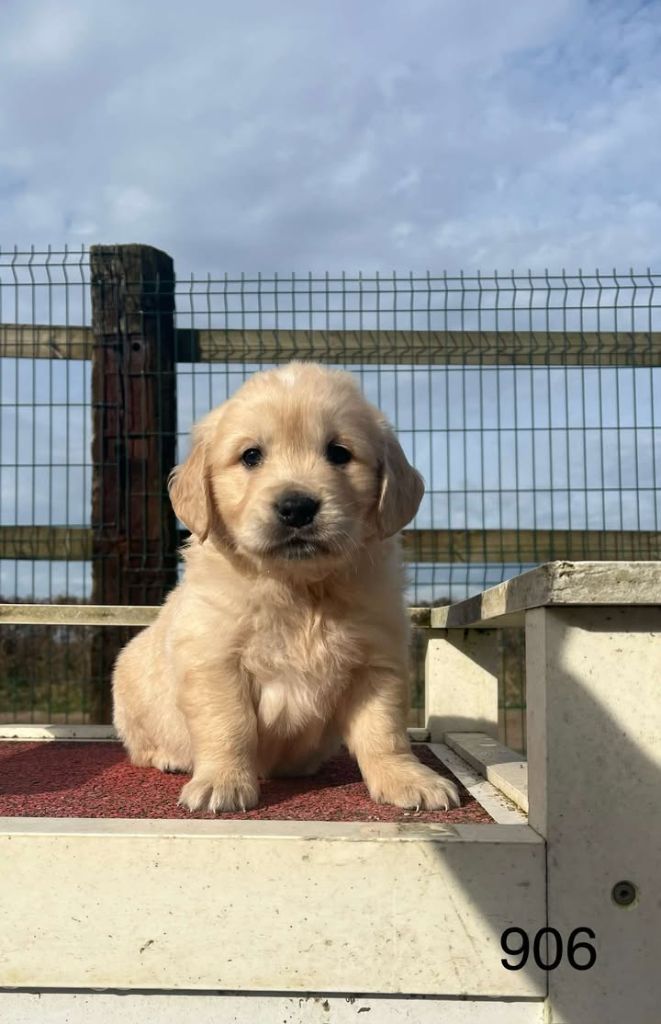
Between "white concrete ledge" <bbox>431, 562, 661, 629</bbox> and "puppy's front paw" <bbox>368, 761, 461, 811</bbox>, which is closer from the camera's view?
"white concrete ledge" <bbox>431, 562, 661, 629</bbox>

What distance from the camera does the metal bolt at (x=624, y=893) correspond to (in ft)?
6.52

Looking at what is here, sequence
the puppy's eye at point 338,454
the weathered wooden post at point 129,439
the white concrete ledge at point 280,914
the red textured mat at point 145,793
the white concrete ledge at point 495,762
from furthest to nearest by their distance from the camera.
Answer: the weathered wooden post at point 129,439 < the puppy's eye at point 338,454 < the white concrete ledge at point 495,762 < the red textured mat at point 145,793 < the white concrete ledge at point 280,914

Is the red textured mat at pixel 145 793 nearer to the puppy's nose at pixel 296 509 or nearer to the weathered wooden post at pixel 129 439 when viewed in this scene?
the puppy's nose at pixel 296 509

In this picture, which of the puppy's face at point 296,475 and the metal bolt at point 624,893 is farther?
the puppy's face at point 296,475

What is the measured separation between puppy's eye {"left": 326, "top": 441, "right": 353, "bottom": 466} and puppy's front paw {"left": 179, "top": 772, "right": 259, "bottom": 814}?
1.01 meters

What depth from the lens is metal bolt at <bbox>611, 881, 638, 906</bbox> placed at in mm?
1986

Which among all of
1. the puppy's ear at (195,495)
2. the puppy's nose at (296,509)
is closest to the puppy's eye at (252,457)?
the puppy's ear at (195,495)

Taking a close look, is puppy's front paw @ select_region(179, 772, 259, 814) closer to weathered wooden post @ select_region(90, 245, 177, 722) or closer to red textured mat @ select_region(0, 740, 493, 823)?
red textured mat @ select_region(0, 740, 493, 823)

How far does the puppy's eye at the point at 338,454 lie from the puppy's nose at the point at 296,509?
0.31 meters

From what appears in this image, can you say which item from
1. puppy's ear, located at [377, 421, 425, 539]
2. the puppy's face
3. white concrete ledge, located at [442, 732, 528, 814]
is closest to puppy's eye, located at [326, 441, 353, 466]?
the puppy's face

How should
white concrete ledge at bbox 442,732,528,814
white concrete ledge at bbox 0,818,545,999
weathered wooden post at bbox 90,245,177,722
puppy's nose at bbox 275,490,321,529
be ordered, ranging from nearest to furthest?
white concrete ledge at bbox 0,818,545,999
puppy's nose at bbox 275,490,321,529
white concrete ledge at bbox 442,732,528,814
weathered wooden post at bbox 90,245,177,722

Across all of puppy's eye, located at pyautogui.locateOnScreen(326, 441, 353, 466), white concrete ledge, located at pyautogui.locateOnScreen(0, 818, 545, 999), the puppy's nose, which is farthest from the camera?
puppy's eye, located at pyautogui.locateOnScreen(326, 441, 353, 466)

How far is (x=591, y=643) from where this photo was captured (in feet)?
6.72

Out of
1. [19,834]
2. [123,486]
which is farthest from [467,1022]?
[123,486]
